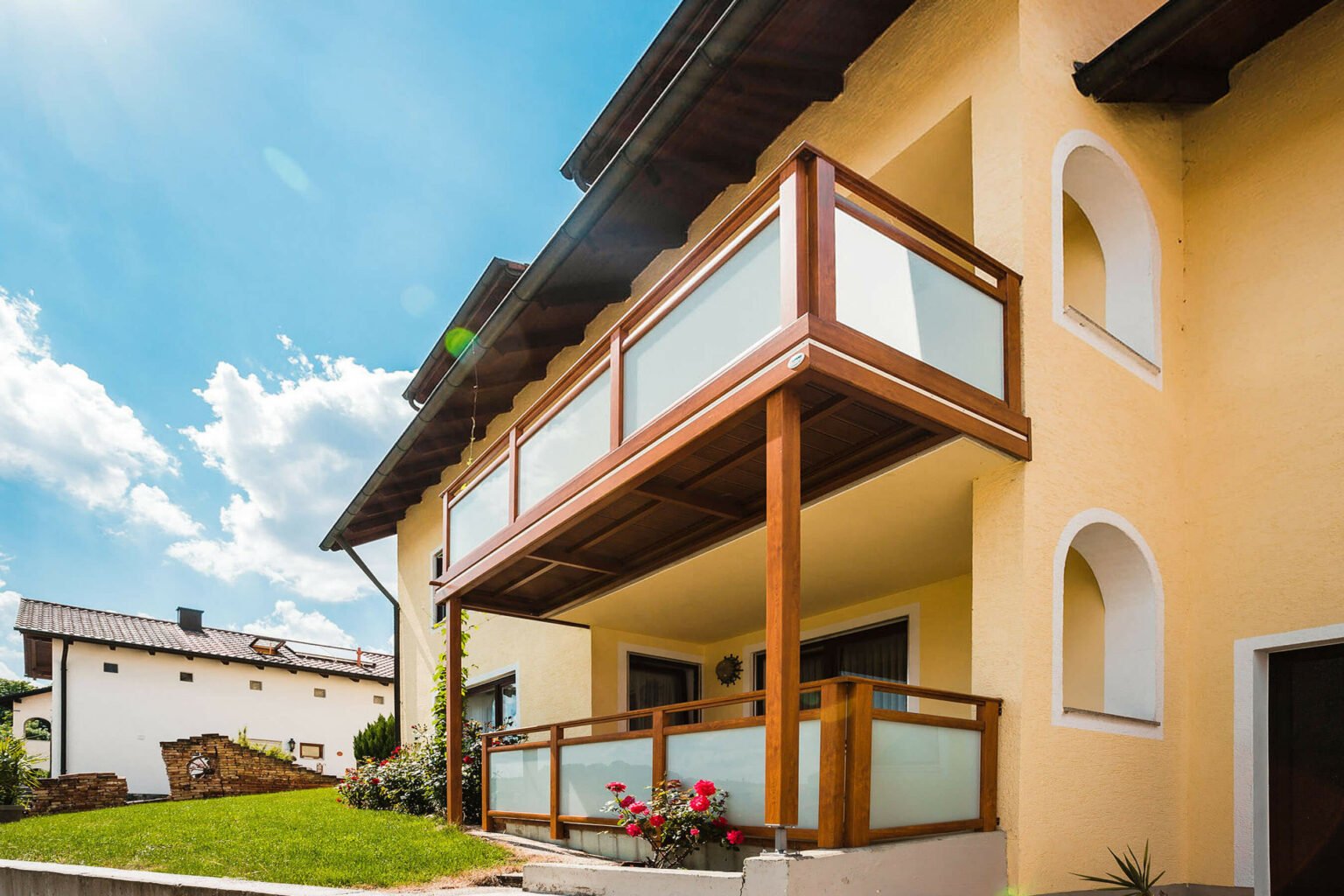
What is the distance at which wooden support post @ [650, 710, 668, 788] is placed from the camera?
699 centimetres

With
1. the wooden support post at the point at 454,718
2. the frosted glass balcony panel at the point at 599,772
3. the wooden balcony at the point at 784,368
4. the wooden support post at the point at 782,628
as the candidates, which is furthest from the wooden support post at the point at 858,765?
the wooden support post at the point at 454,718

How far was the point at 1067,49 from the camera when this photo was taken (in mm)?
7504

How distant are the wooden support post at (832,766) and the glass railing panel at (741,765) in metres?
0.05

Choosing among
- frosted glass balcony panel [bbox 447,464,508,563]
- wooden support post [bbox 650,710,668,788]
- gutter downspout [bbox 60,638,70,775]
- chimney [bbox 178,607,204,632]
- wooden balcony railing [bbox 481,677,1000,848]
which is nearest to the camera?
wooden balcony railing [bbox 481,677,1000,848]

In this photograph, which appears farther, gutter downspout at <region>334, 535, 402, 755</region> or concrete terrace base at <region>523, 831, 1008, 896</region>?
gutter downspout at <region>334, 535, 402, 755</region>

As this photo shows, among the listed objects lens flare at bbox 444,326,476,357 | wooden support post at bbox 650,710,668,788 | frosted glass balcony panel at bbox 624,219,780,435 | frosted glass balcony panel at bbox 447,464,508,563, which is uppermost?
lens flare at bbox 444,326,476,357

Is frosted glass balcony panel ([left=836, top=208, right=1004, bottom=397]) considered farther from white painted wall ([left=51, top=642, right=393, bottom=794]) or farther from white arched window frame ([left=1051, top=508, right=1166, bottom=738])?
white painted wall ([left=51, top=642, right=393, bottom=794])

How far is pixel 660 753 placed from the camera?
23.1 feet

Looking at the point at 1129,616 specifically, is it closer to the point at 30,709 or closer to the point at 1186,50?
the point at 1186,50

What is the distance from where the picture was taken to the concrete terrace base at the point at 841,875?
4812mm

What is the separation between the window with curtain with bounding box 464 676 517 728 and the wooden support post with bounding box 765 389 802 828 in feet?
30.5

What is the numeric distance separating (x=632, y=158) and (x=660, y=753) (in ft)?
16.6

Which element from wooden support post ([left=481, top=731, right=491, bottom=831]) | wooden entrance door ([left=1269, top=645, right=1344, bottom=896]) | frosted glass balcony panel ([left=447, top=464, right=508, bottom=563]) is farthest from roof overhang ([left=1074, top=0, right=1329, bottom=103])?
wooden support post ([left=481, top=731, right=491, bottom=831])

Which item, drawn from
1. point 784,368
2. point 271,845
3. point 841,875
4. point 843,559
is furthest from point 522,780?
point 784,368
